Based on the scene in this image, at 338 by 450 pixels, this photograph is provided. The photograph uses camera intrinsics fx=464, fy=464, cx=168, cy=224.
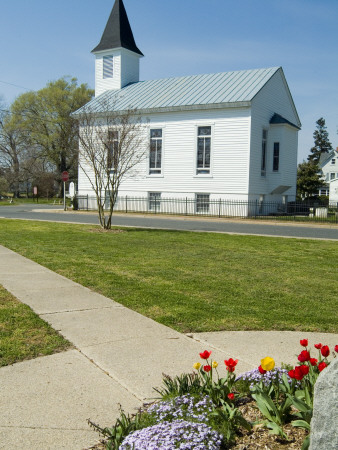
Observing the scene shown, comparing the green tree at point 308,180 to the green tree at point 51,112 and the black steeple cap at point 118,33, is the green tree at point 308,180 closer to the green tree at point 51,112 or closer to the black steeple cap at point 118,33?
the black steeple cap at point 118,33

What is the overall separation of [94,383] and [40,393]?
1.46 feet

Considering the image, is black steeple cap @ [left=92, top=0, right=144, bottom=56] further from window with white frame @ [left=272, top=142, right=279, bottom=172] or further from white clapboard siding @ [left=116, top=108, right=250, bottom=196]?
window with white frame @ [left=272, top=142, right=279, bottom=172]

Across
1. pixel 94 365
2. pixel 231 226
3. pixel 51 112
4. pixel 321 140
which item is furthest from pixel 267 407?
pixel 321 140

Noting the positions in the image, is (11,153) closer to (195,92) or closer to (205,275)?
(195,92)

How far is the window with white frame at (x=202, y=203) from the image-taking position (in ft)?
103

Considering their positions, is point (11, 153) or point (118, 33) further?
point (11, 153)

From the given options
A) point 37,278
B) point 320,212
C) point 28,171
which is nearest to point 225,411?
point 37,278

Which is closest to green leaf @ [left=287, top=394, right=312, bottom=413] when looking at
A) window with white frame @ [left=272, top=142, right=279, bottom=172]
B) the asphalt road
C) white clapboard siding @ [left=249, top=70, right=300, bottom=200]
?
the asphalt road

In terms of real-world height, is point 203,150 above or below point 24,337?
above

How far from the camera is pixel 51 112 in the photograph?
59.0 metres

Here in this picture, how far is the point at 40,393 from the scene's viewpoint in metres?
3.67

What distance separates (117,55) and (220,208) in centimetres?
1699

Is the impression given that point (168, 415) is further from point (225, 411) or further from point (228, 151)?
point (228, 151)

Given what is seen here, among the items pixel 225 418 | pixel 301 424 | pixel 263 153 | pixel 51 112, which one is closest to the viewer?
pixel 301 424
